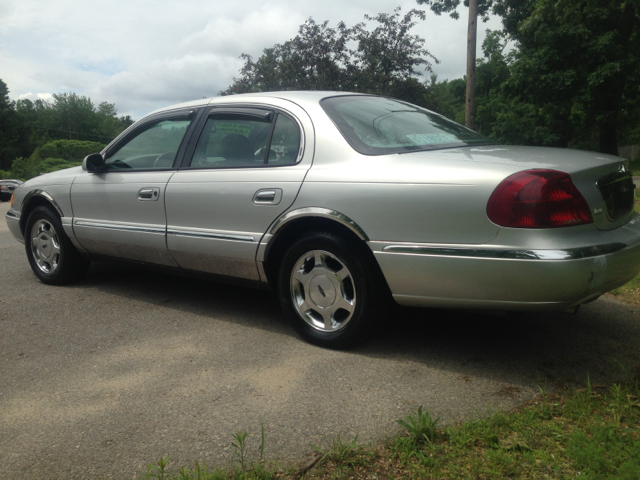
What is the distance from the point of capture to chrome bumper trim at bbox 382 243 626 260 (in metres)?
2.79

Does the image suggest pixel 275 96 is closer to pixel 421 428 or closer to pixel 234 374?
pixel 234 374

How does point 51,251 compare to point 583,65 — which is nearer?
point 51,251

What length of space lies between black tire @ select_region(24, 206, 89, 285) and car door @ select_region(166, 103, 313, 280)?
59.2 inches

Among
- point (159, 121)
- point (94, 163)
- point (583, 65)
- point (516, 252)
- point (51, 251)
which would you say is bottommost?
point (51, 251)

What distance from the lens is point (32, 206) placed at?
554cm

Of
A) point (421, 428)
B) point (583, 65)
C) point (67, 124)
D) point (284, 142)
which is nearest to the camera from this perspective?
point (421, 428)

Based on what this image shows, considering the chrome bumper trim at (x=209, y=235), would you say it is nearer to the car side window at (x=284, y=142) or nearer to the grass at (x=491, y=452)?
the car side window at (x=284, y=142)

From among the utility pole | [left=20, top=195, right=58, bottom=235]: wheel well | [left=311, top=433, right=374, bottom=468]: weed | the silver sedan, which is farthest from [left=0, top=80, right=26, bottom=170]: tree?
[left=311, top=433, right=374, bottom=468]: weed

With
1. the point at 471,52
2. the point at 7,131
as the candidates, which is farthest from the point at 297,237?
the point at 7,131

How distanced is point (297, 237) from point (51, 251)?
2.86 meters

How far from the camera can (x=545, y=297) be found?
285 cm

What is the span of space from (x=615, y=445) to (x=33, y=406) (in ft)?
8.66

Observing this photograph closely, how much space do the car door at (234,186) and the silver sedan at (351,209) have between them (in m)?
0.01

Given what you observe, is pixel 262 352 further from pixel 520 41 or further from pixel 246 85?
pixel 520 41
